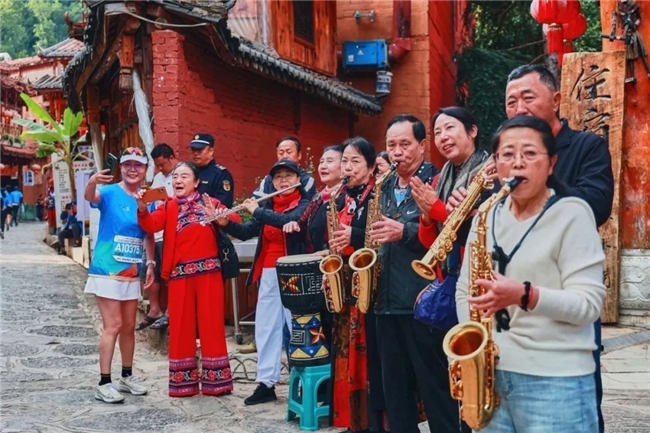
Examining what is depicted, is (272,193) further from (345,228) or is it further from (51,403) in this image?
(51,403)

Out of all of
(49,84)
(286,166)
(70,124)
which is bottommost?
(286,166)

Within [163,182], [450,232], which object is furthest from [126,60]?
[450,232]

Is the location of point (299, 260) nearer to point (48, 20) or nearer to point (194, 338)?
point (194, 338)

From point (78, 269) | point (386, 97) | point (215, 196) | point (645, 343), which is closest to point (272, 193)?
point (215, 196)

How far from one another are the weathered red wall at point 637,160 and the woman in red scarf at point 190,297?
513cm

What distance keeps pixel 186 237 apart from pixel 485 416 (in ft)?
12.8

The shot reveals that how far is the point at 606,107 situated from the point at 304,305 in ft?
16.3

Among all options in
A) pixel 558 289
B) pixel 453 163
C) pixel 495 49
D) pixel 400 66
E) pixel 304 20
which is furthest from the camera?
pixel 495 49

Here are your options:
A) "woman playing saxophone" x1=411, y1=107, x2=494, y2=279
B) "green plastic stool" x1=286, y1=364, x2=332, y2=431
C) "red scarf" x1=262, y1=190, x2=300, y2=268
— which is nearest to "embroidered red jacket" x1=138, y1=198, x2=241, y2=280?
"red scarf" x1=262, y1=190, x2=300, y2=268

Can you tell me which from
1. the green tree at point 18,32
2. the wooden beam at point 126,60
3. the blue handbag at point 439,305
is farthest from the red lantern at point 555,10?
the green tree at point 18,32

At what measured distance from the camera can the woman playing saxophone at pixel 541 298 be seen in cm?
260

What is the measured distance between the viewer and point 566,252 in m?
2.66

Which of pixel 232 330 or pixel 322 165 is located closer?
pixel 322 165

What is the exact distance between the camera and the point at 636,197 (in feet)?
28.9
